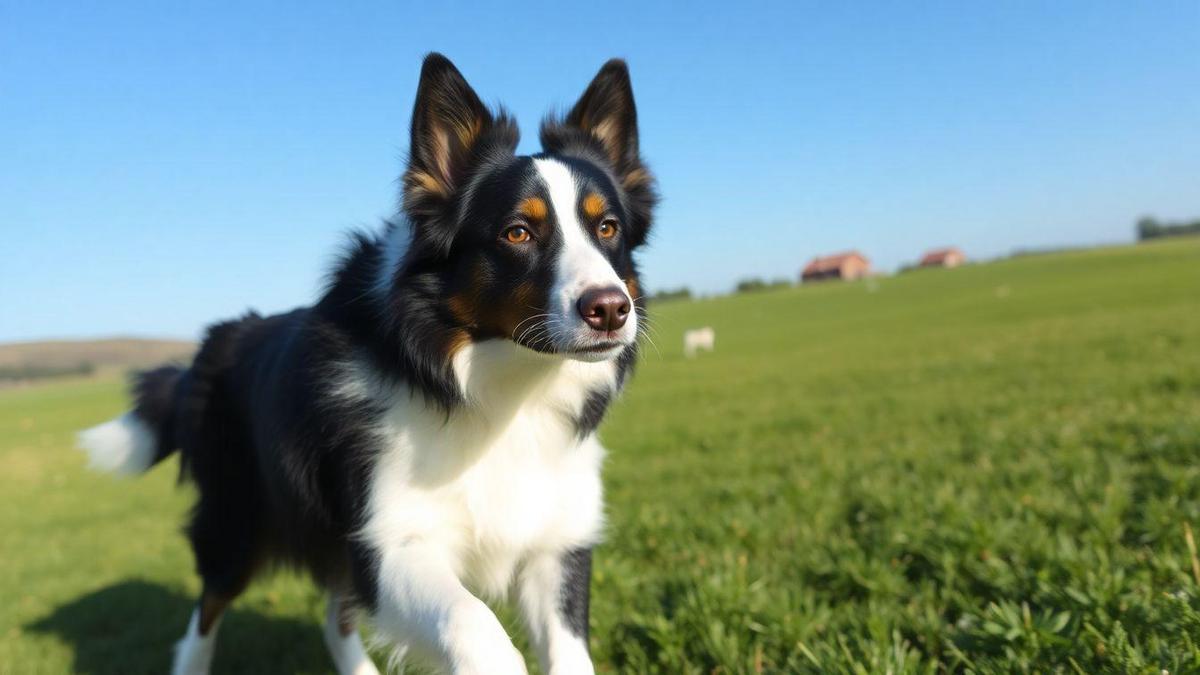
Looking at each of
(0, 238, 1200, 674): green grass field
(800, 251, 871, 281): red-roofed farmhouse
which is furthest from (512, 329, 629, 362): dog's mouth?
(800, 251, 871, 281): red-roofed farmhouse

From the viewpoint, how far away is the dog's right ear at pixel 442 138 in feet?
10.3

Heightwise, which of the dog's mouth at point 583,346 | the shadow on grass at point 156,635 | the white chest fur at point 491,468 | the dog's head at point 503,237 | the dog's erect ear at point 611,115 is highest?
the dog's erect ear at point 611,115

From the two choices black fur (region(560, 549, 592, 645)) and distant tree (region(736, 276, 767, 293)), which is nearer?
black fur (region(560, 549, 592, 645))

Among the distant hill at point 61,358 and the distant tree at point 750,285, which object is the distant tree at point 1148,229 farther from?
the distant hill at point 61,358

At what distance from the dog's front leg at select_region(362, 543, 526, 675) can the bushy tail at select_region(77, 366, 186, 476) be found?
2.48 meters

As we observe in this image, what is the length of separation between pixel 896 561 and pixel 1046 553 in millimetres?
726

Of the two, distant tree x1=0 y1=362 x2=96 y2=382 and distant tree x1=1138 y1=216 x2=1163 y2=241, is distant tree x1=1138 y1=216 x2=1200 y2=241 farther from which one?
distant tree x1=0 y1=362 x2=96 y2=382

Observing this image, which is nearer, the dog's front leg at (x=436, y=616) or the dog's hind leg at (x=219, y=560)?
the dog's front leg at (x=436, y=616)

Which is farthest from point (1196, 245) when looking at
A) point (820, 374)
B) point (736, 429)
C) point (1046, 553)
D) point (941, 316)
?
point (1046, 553)

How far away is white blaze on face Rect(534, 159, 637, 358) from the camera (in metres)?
2.72

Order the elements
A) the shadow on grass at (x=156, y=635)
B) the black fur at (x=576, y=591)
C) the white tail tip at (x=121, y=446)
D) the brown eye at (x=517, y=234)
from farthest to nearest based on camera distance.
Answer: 1. the shadow on grass at (x=156, y=635)
2. the white tail tip at (x=121, y=446)
3. the brown eye at (x=517, y=234)
4. the black fur at (x=576, y=591)

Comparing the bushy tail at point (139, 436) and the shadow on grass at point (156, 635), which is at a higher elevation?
the bushy tail at point (139, 436)

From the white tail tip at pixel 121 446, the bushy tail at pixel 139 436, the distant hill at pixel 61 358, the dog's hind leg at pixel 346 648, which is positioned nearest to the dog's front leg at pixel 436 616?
the dog's hind leg at pixel 346 648

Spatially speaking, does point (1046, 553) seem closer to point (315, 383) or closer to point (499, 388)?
point (499, 388)
